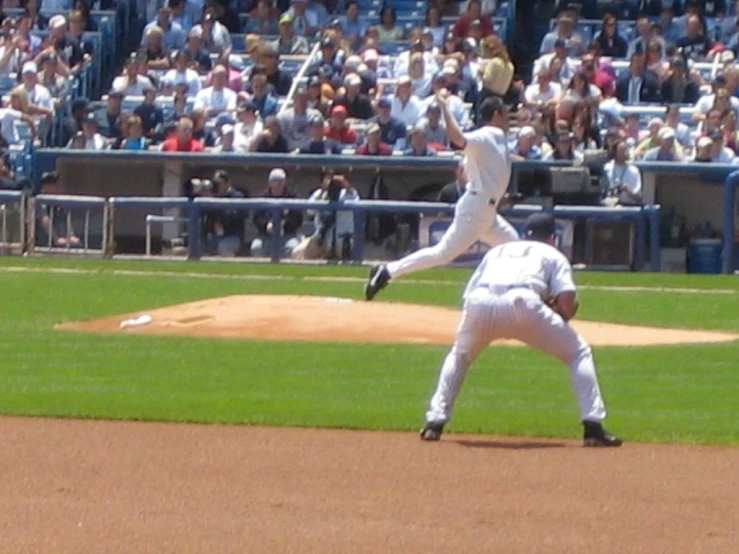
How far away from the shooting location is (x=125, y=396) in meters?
11.5

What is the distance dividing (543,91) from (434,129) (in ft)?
5.56

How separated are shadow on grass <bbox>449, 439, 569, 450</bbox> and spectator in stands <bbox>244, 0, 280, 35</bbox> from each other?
61.2 ft

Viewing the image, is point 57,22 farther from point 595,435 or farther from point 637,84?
point 595,435

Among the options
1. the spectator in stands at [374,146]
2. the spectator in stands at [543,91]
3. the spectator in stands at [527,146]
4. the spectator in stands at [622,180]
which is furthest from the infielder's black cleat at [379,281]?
the spectator in stands at [543,91]

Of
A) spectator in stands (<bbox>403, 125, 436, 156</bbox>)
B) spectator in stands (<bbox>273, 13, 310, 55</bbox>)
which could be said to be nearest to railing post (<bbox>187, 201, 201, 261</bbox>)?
spectator in stands (<bbox>403, 125, 436, 156</bbox>)

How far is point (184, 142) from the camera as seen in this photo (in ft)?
78.7

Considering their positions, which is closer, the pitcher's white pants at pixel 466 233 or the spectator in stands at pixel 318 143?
the pitcher's white pants at pixel 466 233

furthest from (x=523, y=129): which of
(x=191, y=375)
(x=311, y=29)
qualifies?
(x=191, y=375)

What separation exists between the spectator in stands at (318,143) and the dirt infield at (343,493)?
1335cm

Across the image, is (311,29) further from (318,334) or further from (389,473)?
(389,473)

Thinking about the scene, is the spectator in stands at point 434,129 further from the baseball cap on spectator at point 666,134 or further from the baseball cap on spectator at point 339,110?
the baseball cap on spectator at point 666,134

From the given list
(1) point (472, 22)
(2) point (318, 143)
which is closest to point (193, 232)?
(2) point (318, 143)

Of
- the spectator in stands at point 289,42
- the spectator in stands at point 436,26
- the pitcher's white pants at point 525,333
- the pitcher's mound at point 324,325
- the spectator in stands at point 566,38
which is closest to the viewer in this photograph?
the pitcher's white pants at point 525,333

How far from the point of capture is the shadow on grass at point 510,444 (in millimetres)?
9656
